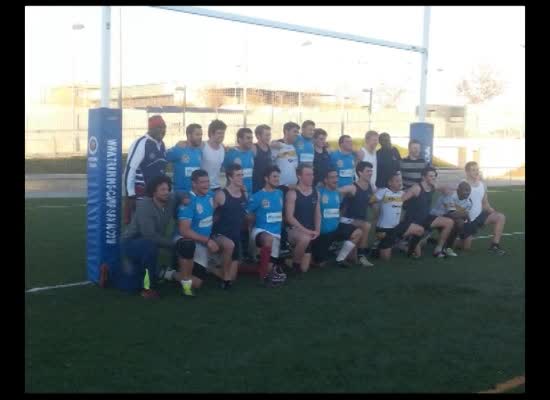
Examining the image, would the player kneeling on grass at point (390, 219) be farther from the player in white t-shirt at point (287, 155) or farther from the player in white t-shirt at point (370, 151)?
the player in white t-shirt at point (287, 155)

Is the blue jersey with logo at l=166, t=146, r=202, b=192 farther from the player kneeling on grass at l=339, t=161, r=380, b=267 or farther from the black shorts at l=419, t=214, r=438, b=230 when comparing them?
the black shorts at l=419, t=214, r=438, b=230

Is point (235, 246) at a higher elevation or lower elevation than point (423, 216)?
lower

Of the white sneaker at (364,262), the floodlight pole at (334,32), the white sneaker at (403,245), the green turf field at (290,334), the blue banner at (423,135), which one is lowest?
the green turf field at (290,334)

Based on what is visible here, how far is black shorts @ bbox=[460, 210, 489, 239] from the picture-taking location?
9.23 meters

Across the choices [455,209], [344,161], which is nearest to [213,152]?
[344,161]

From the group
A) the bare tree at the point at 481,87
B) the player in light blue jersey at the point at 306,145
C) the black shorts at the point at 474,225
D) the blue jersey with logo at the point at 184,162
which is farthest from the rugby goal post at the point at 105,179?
the bare tree at the point at 481,87

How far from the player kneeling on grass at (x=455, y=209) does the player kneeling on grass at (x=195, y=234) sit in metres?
3.54

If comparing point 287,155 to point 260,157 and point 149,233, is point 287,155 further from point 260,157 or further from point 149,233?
point 149,233

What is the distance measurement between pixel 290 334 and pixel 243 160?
3027 millimetres

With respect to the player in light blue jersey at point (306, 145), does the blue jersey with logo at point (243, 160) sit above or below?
below

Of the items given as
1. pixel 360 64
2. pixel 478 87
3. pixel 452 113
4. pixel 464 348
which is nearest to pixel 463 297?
pixel 464 348

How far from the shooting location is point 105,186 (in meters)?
6.65

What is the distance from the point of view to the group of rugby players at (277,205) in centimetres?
663

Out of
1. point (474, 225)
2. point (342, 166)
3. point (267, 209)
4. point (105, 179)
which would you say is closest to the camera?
point (105, 179)
